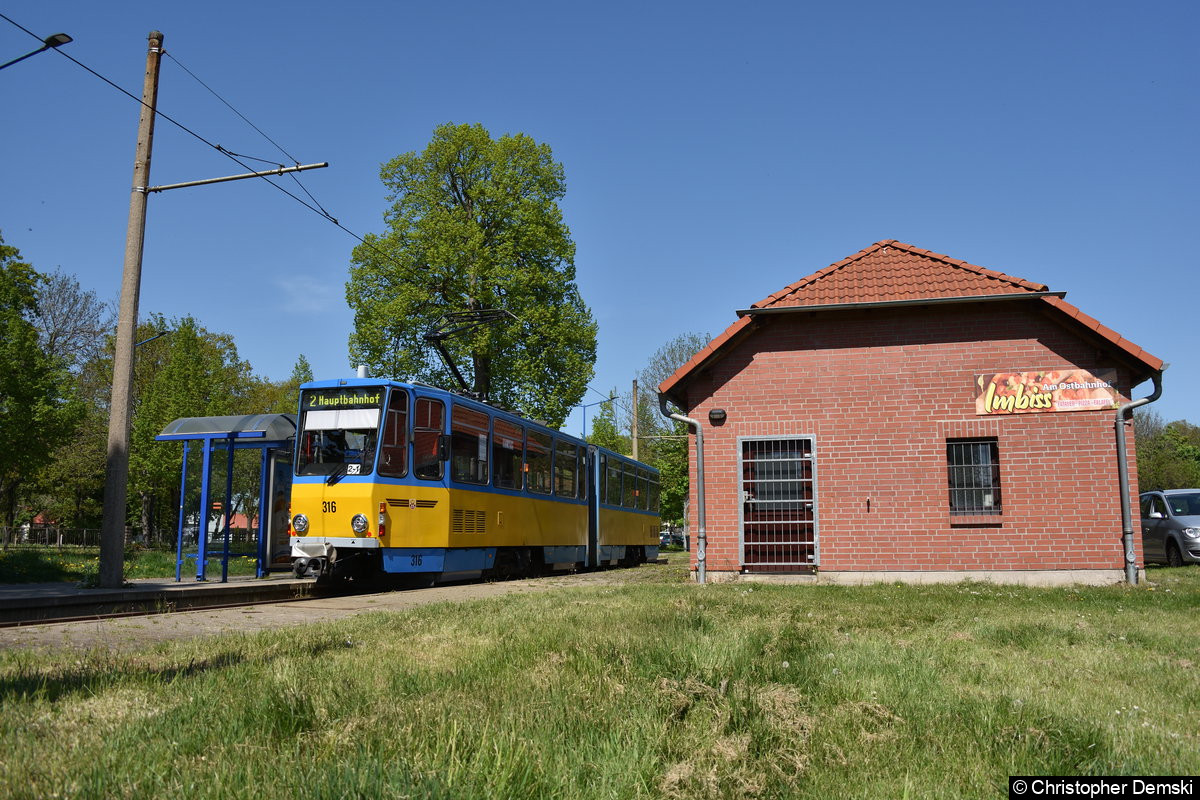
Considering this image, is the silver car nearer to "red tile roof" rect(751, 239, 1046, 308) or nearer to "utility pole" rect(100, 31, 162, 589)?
"red tile roof" rect(751, 239, 1046, 308)

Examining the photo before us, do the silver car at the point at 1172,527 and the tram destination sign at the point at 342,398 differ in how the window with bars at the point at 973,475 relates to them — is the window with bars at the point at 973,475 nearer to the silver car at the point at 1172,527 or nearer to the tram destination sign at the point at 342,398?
the silver car at the point at 1172,527

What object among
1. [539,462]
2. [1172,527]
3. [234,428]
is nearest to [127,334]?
[234,428]

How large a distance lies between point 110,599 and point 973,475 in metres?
12.4

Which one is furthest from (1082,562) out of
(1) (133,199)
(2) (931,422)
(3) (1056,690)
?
(1) (133,199)

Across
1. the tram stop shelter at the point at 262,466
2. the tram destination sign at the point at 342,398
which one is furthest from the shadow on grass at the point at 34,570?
the tram destination sign at the point at 342,398

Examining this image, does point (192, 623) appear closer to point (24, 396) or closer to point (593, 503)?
point (593, 503)

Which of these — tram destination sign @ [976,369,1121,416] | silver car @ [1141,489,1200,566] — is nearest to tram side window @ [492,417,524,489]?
tram destination sign @ [976,369,1121,416]

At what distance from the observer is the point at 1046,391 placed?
45.9 feet

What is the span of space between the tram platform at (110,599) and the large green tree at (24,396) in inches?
622

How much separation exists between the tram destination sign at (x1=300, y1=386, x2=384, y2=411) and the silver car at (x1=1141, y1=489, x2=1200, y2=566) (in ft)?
50.1

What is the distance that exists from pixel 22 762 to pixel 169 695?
3.84ft

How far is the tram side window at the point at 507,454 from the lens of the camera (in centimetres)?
1666

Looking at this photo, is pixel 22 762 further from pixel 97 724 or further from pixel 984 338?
pixel 984 338

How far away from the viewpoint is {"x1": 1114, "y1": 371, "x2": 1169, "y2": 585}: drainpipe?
13328mm
